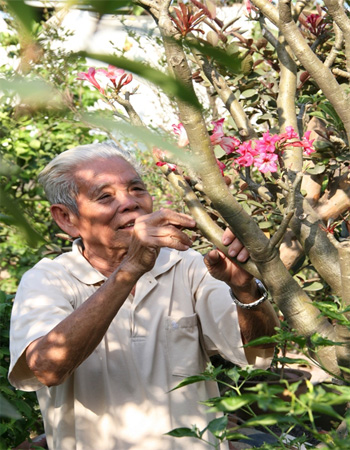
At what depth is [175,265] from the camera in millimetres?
2533

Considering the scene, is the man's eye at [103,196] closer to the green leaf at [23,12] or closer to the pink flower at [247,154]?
the pink flower at [247,154]

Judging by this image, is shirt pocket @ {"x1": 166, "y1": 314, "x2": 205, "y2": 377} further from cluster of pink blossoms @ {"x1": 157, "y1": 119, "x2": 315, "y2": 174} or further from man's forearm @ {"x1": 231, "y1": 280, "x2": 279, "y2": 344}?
cluster of pink blossoms @ {"x1": 157, "y1": 119, "x2": 315, "y2": 174}

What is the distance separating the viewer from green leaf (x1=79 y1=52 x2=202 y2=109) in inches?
14.5

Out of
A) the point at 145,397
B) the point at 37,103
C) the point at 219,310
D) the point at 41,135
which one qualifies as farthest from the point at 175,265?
the point at 41,135

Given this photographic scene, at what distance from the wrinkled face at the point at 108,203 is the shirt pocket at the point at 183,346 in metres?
0.34

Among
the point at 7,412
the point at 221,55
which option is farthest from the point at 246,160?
the point at 221,55

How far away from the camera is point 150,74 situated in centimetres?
37

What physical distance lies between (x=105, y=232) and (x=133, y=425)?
676 mm

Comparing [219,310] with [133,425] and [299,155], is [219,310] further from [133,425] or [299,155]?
[299,155]

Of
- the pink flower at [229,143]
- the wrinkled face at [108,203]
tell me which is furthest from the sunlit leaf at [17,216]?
the pink flower at [229,143]

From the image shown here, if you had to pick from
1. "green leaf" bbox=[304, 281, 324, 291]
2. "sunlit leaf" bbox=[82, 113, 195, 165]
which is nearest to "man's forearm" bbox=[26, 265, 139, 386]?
"sunlit leaf" bbox=[82, 113, 195, 165]

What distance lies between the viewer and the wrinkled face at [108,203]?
7.80ft

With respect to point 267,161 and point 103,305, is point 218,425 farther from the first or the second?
point 267,161

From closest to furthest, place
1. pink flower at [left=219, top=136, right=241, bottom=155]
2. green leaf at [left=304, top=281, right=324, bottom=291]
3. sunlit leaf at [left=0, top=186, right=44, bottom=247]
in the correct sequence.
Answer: sunlit leaf at [left=0, top=186, right=44, bottom=247], pink flower at [left=219, top=136, right=241, bottom=155], green leaf at [left=304, top=281, right=324, bottom=291]
